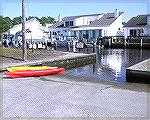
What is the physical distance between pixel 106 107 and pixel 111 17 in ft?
192

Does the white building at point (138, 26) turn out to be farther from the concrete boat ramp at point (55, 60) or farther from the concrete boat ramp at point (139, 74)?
the concrete boat ramp at point (139, 74)

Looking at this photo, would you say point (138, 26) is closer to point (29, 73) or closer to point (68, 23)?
point (68, 23)

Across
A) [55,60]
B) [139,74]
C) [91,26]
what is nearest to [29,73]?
[139,74]

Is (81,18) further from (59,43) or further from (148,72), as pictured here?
(148,72)

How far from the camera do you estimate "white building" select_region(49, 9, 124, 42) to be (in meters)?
63.7

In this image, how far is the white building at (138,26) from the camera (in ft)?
188

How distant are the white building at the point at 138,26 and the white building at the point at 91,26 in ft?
A: 12.0

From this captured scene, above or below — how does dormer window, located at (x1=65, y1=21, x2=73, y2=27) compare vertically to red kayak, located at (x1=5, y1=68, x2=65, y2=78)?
above

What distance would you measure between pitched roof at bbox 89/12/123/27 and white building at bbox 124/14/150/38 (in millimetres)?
4183

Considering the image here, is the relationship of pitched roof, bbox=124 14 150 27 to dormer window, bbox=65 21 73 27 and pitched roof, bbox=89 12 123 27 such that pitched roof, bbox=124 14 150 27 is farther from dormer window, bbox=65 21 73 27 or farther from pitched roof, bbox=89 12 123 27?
dormer window, bbox=65 21 73 27

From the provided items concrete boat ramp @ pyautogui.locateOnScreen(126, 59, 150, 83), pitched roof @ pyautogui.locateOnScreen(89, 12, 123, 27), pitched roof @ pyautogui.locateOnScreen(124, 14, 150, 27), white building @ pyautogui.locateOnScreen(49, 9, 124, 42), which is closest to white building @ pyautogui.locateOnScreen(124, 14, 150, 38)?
pitched roof @ pyautogui.locateOnScreen(124, 14, 150, 27)

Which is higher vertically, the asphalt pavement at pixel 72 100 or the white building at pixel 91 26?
the white building at pixel 91 26

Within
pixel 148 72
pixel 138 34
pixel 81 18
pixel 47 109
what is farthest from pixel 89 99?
pixel 81 18

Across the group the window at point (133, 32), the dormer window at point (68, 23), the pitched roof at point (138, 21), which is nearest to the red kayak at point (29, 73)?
the pitched roof at point (138, 21)
